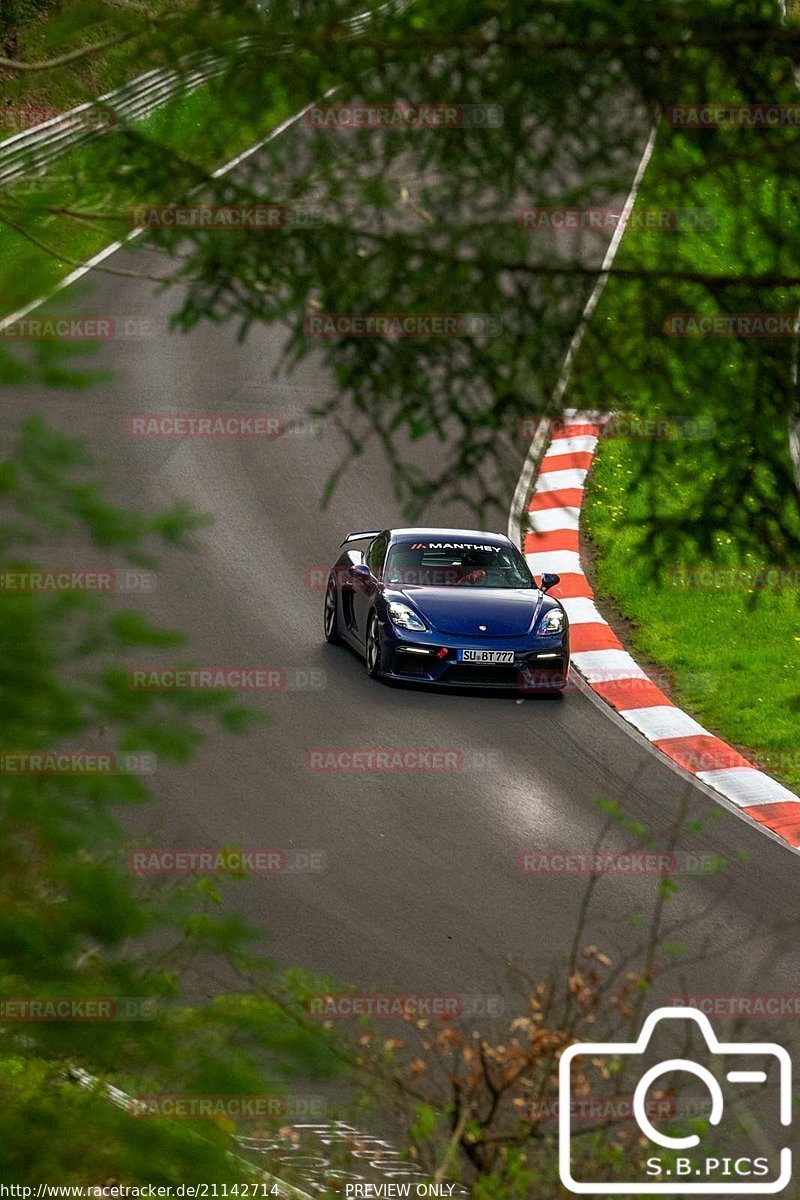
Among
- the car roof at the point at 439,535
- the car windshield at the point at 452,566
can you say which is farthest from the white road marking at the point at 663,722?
the car roof at the point at 439,535

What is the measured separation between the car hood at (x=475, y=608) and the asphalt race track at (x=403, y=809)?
0.74 meters

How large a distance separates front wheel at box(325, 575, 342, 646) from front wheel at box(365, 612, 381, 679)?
32.9 inches

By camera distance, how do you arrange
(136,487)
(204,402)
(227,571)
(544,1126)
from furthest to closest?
(204,402)
(136,487)
(227,571)
(544,1126)

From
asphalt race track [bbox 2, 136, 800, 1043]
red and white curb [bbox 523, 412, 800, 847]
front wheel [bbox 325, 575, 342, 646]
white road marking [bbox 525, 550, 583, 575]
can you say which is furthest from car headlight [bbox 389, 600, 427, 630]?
white road marking [bbox 525, 550, 583, 575]

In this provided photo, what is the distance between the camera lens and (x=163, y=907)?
3842mm

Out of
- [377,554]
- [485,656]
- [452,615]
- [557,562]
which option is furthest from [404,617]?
[557,562]

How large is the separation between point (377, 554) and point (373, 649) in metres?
1.12

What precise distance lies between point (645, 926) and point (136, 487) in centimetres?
1080

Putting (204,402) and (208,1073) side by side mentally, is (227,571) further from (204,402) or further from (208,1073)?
(208,1073)

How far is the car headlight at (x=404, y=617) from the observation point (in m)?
13.6

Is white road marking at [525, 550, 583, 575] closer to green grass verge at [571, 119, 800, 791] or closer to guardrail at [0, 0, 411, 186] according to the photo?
green grass verge at [571, 119, 800, 791]

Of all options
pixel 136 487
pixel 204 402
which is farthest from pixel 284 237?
pixel 204 402

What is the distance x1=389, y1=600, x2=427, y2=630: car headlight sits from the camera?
1355 cm

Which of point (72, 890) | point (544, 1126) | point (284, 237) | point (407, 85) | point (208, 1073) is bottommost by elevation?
point (544, 1126)
